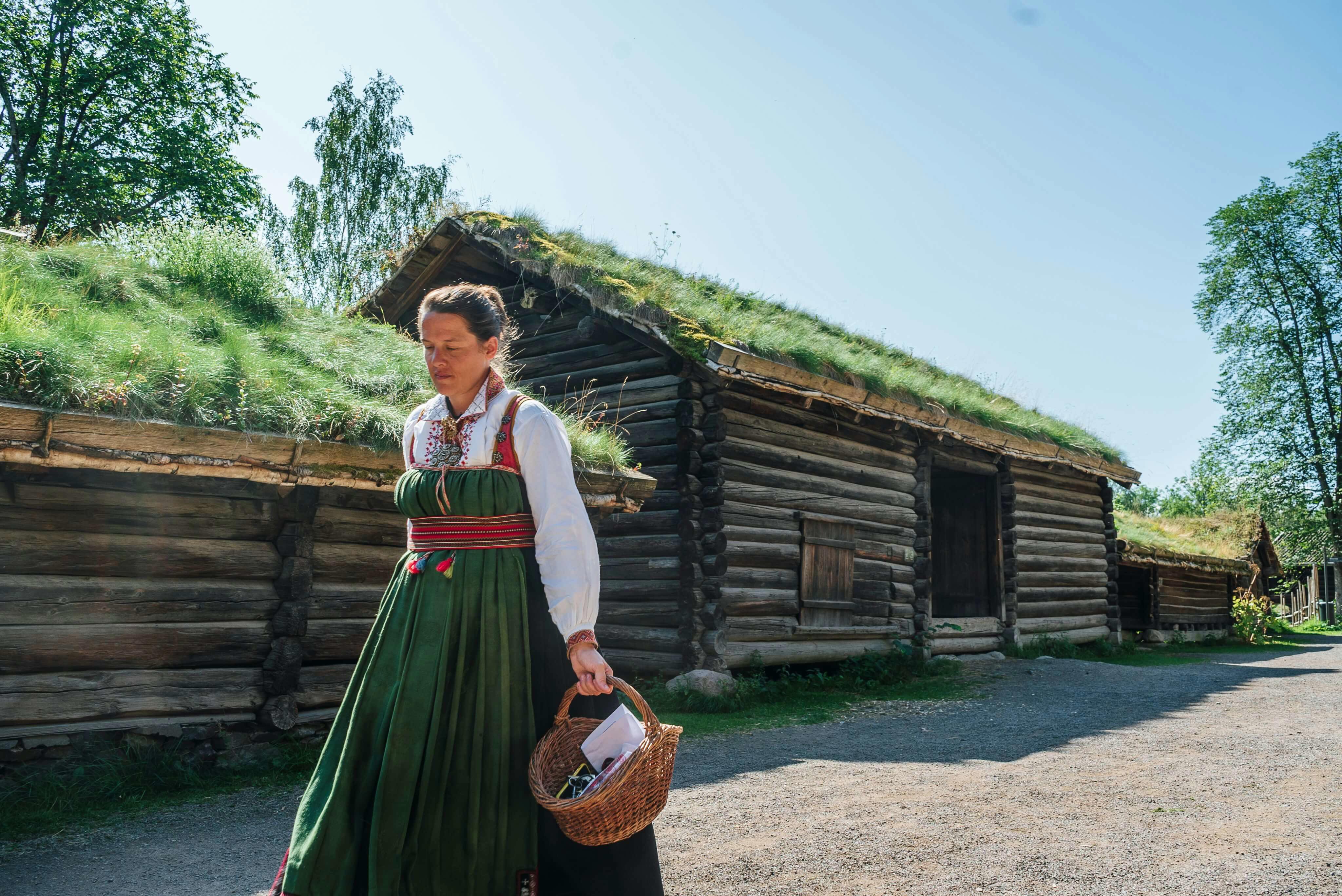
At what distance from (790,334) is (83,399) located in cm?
626

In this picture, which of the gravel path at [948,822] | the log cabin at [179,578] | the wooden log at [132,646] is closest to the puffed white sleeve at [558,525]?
the gravel path at [948,822]

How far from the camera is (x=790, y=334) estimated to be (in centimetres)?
901

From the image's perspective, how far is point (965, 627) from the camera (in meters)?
11.7

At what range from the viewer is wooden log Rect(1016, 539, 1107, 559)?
510 inches

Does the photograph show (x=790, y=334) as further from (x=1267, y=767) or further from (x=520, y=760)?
(x=520, y=760)

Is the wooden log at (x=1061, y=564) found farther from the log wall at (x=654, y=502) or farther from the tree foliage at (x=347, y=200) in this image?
the tree foliage at (x=347, y=200)

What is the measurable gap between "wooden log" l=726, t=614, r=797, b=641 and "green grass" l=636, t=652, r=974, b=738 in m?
0.32

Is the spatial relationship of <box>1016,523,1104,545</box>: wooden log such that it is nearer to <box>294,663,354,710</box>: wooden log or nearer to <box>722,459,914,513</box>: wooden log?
<box>722,459,914,513</box>: wooden log

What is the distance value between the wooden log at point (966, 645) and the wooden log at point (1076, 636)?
0.40 meters

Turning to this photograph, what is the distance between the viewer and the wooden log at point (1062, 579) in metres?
13.0

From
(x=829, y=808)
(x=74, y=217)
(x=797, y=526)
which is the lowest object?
(x=829, y=808)

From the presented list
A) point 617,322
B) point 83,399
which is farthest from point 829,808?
point 617,322

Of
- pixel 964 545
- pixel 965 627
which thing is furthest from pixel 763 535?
pixel 964 545

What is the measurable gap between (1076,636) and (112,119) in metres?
23.8
